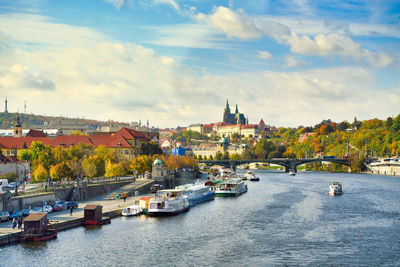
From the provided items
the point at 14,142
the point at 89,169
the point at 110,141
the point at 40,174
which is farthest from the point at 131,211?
the point at 110,141

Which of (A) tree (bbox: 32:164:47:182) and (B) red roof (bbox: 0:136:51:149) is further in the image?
(B) red roof (bbox: 0:136:51:149)

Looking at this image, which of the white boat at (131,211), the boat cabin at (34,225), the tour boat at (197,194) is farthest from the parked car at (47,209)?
the tour boat at (197,194)

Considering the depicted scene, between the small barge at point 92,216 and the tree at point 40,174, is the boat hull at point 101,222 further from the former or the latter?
the tree at point 40,174

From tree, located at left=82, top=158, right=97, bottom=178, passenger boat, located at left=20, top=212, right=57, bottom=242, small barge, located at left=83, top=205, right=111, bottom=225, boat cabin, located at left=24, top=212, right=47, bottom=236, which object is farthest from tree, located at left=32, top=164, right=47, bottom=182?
boat cabin, located at left=24, top=212, right=47, bottom=236

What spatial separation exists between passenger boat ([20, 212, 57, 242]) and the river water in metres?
0.83

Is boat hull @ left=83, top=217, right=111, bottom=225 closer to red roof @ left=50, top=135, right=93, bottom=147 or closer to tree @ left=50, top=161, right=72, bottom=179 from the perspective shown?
tree @ left=50, top=161, right=72, bottom=179

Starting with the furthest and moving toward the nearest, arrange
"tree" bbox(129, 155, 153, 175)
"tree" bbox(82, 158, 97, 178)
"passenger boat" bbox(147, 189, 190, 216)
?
"tree" bbox(129, 155, 153, 175), "tree" bbox(82, 158, 97, 178), "passenger boat" bbox(147, 189, 190, 216)

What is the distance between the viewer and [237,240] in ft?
158

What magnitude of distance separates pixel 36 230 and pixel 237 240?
18.3 meters

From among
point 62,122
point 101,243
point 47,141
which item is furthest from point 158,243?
point 62,122

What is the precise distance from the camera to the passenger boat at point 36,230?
144ft

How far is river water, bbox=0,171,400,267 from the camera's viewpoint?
4025 centimetres

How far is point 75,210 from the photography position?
59625mm

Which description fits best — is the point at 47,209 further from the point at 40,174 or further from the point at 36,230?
the point at 40,174
